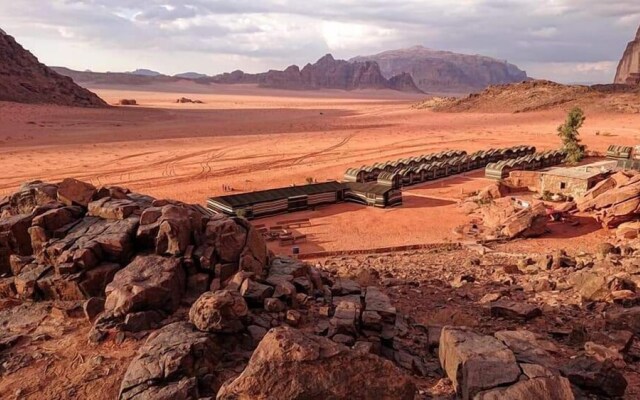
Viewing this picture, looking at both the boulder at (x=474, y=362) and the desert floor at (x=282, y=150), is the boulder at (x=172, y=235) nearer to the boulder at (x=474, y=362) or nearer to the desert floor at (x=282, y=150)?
the boulder at (x=474, y=362)

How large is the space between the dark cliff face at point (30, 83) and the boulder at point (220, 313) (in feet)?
231

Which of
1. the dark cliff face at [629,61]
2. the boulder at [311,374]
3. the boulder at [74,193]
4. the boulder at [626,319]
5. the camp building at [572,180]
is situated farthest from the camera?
the dark cliff face at [629,61]

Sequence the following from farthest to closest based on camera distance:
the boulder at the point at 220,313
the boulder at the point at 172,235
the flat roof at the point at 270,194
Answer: the flat roof at the point at 270,194, the boulder at the point at 172,235, the boulder at the point at 220,313

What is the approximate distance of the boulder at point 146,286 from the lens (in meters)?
8.62

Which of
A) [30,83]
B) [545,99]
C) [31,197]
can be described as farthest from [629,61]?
[31,197]

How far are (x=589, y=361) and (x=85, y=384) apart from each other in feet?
25.2

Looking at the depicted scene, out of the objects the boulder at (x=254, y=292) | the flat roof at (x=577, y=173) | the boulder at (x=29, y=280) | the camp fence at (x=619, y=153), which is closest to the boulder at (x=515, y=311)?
the boulder at (x=254, y=292)

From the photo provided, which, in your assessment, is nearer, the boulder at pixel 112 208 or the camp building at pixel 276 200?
the boulder at pixel 112 208

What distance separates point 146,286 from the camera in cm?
877

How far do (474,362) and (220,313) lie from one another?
3936mm

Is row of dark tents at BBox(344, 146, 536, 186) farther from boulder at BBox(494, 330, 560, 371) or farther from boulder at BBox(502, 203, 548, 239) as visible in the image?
boulder at BBox(494, 330, 560, 371)

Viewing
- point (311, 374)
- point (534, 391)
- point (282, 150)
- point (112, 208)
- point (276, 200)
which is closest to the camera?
point (311, 374)

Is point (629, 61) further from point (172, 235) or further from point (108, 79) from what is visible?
point (108, 79)

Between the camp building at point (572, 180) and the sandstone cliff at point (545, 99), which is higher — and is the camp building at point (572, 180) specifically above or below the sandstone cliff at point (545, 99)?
below
